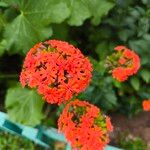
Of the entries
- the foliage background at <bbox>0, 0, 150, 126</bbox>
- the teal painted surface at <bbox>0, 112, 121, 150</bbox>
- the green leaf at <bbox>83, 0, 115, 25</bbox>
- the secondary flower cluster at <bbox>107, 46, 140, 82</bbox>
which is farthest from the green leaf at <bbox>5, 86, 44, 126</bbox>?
the green leaf at <bbox>83, 0, 115, 25</bbox>

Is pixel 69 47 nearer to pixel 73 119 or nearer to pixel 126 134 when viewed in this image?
pixel 73 119

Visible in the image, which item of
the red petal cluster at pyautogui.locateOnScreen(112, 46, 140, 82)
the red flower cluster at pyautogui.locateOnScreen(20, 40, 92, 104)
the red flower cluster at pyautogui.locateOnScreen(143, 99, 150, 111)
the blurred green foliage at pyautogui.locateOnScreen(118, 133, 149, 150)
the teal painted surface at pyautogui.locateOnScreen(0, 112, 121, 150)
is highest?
the red flower cluster at pyautogui.locateOnScreen(20, 40, 92, 104)

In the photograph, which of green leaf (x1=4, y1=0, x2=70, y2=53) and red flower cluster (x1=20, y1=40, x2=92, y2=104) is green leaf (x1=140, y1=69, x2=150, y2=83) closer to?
green leaf (x1=4, y1=0, x2=70, y2=53)

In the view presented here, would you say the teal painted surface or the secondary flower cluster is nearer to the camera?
the secondary flower cluster

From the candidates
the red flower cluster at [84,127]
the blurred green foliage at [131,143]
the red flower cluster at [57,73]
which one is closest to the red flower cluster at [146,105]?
the blurred green foliage at [131,143]

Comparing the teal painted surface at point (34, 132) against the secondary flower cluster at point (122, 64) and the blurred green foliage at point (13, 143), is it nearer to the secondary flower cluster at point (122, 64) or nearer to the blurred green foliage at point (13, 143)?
the blurred green foliage at point (13, 143)

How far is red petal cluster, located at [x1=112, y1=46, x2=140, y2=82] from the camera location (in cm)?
269

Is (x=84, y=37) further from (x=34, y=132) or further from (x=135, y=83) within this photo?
(x=34, y=132)

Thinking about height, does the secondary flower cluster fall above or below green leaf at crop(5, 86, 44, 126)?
above

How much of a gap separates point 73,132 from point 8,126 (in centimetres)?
85

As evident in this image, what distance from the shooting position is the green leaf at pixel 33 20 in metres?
2.97

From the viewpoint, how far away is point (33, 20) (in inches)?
117

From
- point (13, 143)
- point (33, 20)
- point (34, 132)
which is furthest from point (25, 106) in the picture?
point (33, 20)

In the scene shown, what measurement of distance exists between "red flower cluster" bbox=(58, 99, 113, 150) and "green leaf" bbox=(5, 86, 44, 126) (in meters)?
0.57
